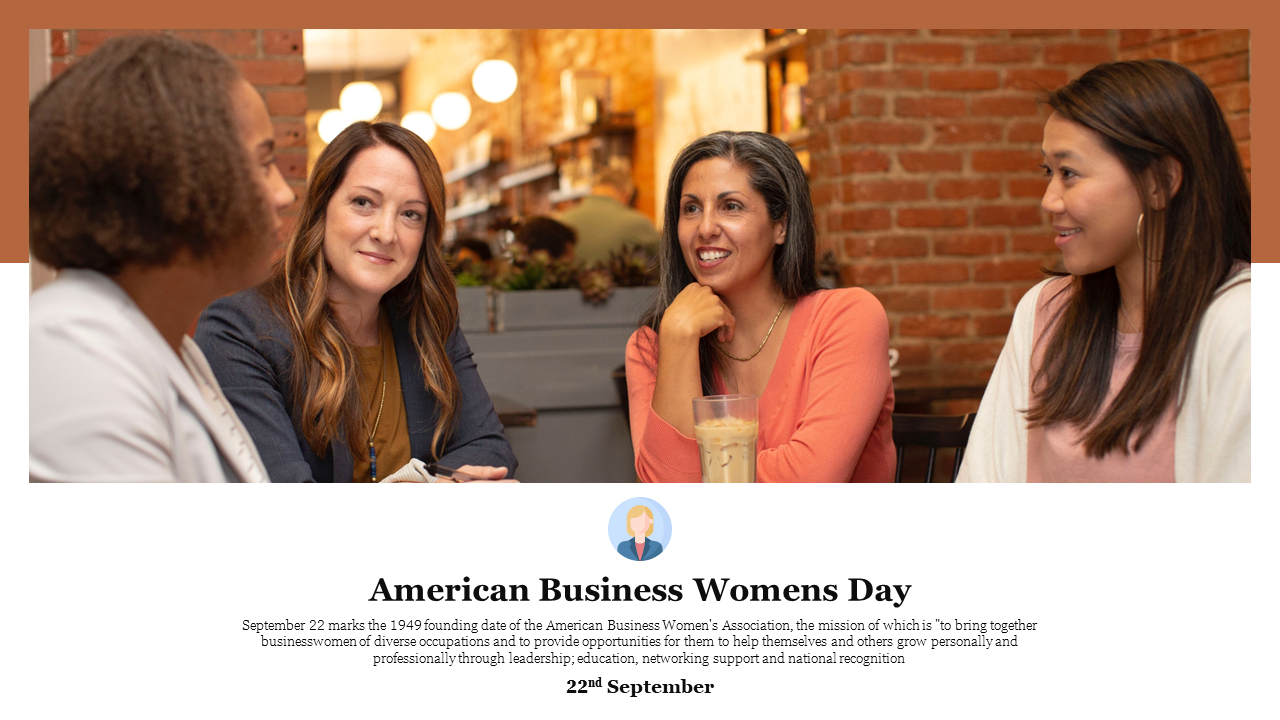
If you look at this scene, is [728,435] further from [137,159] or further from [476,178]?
[476,178]

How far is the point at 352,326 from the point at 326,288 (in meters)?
0.08

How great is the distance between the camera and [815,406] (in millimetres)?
1434

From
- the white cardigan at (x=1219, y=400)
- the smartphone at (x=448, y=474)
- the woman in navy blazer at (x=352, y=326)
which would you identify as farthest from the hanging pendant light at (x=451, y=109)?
the white cardigan at (x=1219, y=400)

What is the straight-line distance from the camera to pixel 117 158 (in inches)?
31.2

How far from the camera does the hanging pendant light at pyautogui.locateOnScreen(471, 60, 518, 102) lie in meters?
6.88

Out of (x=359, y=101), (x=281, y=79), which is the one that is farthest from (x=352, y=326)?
(x=359, y=101)

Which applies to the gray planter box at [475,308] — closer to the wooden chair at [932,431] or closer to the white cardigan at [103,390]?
the wooden chair at [932,431]

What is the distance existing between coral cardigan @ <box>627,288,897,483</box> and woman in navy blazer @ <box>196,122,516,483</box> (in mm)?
276

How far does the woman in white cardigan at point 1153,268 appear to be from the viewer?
42.7 inches
